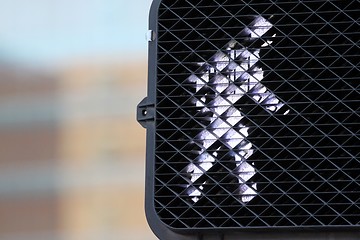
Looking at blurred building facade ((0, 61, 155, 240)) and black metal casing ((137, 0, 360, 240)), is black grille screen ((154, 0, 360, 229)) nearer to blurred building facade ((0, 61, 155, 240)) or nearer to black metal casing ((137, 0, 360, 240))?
black metal casing ((137, 0, 360, 240))

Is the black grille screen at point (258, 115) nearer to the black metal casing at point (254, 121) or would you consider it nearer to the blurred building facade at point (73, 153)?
the black metal casing at point (254, 121)

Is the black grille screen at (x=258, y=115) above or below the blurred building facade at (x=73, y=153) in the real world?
above

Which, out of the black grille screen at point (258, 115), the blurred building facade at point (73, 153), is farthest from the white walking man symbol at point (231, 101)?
the blurred building facade at point (73, 153)

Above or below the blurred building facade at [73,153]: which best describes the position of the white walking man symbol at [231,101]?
above

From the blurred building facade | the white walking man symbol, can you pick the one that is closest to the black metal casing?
the white walking man symbol

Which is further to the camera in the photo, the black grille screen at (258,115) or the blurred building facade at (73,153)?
the blurred building facade at (73,153)

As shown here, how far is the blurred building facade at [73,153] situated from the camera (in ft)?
3.72

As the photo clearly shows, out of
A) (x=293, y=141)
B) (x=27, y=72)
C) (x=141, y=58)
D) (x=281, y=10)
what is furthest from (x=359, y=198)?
(x=27, y=72)

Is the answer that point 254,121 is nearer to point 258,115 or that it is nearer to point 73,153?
point 258,115

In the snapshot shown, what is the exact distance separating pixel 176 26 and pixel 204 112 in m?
0.10

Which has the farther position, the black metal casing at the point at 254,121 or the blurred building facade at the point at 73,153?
the blurred building facade at the point at 73,153

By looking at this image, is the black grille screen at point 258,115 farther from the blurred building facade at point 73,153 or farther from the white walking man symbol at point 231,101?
the blurred building facade at point 73,153

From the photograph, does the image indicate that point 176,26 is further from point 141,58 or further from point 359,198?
point 141,58

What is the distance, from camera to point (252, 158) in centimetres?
77
